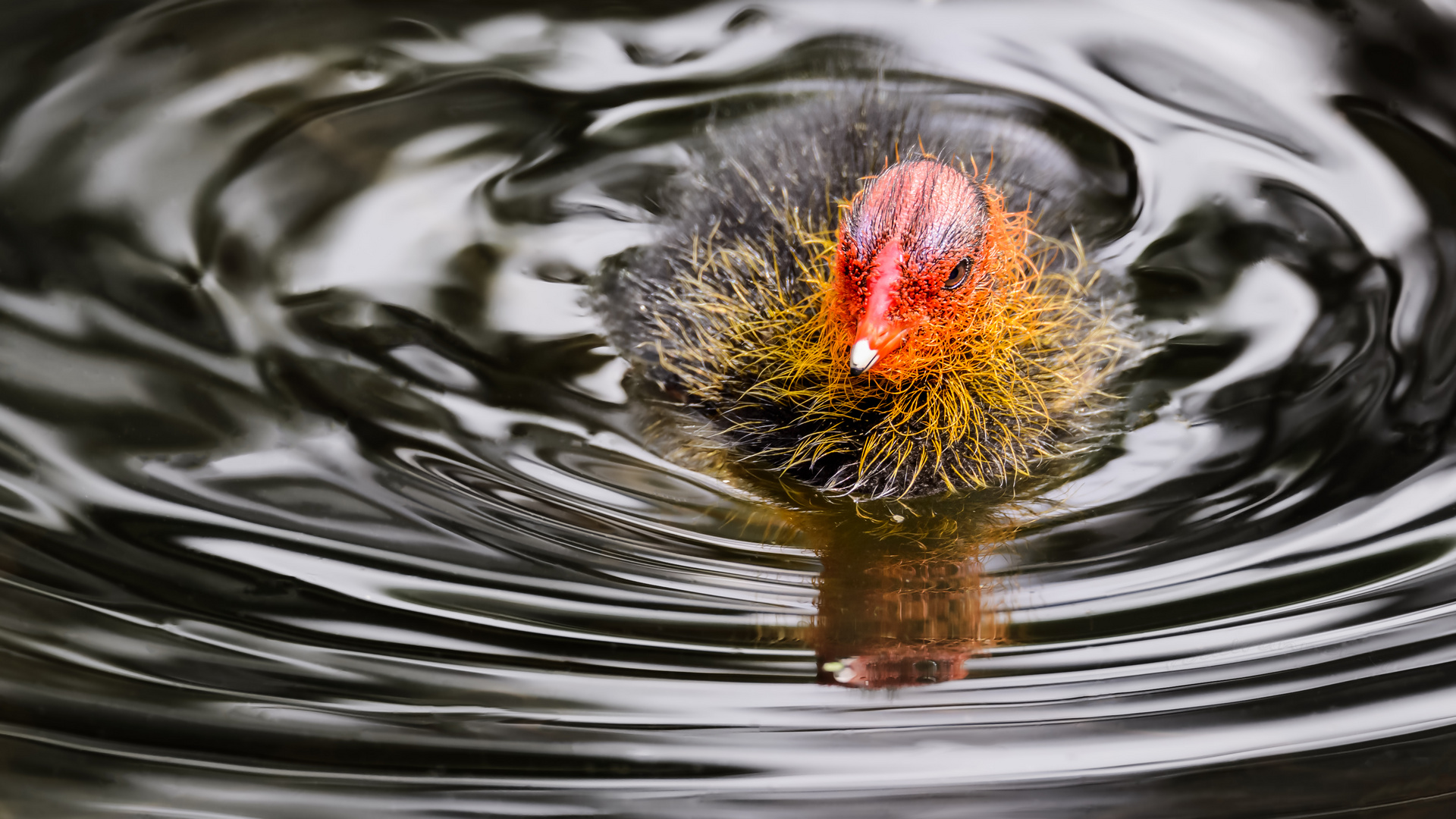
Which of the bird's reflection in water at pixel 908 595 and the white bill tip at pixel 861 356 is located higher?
the white bill tip at pixel 861 356

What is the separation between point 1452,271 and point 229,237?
248 centimetres

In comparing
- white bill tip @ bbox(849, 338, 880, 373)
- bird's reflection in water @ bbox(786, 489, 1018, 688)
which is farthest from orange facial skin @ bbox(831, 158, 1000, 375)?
bird's reflection in water @ bbox(786, 489, 1018, 688)

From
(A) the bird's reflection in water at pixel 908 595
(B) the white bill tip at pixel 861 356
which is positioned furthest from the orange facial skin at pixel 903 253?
(A) the bird's reflection in water at pixel 908 595

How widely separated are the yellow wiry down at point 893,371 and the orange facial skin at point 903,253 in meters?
0.05

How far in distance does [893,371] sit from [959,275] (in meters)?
0.20

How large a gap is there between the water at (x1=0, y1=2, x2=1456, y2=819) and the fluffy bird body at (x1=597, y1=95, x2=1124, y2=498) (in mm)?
122

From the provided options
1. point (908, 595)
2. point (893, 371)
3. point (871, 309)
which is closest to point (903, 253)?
point (871, 309)

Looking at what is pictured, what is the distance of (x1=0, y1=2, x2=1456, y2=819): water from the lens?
131 centimetres

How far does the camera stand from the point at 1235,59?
8.45 feet

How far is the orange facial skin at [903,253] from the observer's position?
1.72 meters

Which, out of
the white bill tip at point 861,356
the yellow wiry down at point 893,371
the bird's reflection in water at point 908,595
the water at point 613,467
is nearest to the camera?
the water at point 613,467

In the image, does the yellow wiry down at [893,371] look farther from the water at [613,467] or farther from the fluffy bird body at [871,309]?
the water at [613,467]

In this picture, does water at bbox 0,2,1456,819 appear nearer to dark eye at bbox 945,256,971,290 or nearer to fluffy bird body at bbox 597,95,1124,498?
fluffy bird body at bbox 597,95,1124,498


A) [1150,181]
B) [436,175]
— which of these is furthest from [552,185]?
[1150,181]
